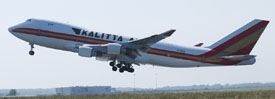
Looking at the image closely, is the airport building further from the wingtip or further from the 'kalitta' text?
the wingtip

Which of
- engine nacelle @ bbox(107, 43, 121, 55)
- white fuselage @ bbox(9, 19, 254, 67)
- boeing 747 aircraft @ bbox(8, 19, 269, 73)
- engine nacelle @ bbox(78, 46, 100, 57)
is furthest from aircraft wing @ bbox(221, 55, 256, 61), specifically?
engine nacelle @ bbox(78, 46, 100, 57)

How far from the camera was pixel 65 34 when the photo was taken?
142 ft

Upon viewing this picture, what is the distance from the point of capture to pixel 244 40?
44750 mm

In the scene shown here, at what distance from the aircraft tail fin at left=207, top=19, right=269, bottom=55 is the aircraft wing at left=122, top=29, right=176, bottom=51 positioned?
7.18 m

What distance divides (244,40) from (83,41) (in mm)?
16135

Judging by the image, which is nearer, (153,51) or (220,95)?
(220,95)

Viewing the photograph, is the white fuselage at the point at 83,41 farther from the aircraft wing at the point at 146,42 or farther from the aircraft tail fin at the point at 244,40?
the aircraft tail fin at the point at 244,40

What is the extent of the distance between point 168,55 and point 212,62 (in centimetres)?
473

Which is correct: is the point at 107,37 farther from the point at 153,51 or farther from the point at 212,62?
the point at 212,62

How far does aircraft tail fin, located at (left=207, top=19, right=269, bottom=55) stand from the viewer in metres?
44.7

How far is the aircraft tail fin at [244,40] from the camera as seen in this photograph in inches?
1759

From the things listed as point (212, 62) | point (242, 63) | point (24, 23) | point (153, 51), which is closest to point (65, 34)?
point (24, 23)

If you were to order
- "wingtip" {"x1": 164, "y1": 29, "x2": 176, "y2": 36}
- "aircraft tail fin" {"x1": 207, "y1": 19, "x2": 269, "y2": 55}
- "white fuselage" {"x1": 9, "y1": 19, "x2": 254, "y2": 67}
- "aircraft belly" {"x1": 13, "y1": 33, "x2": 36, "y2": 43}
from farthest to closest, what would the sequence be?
"aircraft tail fin" {"x1": 207, "y1": 19, "x2": 269, "y2": 55} < "aircraft belly" {"x1": 13, "y1": 33, "x2": 36, "y2": 43} < "white fuselage" {"x1": 9, "y1": 19, "x2": 254, "y2": 67} < "wingtip" {"x1": 164, "y1": 29, "x2": 176, "y2": 36}

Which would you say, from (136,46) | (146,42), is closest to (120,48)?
(136,46)
